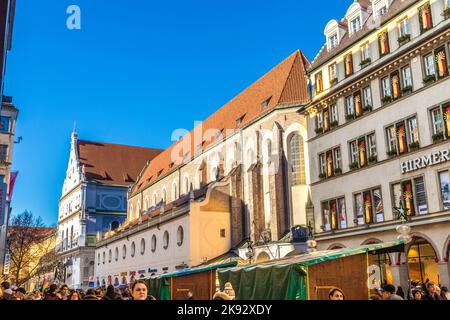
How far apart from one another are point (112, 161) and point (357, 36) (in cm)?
6940

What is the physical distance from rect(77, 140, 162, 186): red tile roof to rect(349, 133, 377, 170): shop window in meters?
63.6


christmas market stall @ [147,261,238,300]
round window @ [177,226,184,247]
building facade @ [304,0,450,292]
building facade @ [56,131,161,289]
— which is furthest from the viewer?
building facade @ [56,131,161,289]

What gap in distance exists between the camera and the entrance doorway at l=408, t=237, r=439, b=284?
24.7 meters

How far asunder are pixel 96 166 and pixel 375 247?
79.7 m

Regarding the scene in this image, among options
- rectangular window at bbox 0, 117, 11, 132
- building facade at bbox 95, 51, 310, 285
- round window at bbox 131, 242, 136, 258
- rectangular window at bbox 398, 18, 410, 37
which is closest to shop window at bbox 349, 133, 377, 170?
rectangular window at bbox 398, 18, 410, 37

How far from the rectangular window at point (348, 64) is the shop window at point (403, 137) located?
507 centimetres

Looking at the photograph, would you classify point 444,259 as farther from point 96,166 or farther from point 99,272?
point 96,166

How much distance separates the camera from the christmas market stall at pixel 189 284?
19578 millimetres

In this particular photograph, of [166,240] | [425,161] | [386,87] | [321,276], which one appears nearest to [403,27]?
[386,87]

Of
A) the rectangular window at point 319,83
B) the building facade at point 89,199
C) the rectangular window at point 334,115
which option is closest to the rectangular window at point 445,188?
the rectangular window at point 334,115

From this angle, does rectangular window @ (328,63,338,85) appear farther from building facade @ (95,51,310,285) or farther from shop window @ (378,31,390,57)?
building facade @ (95,51,310,285)

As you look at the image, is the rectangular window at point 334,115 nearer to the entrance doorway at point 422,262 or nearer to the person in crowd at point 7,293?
the entrance doorway at point 422,262

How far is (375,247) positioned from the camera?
15.1 metres

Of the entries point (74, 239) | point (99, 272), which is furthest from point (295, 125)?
point (74, 239)
